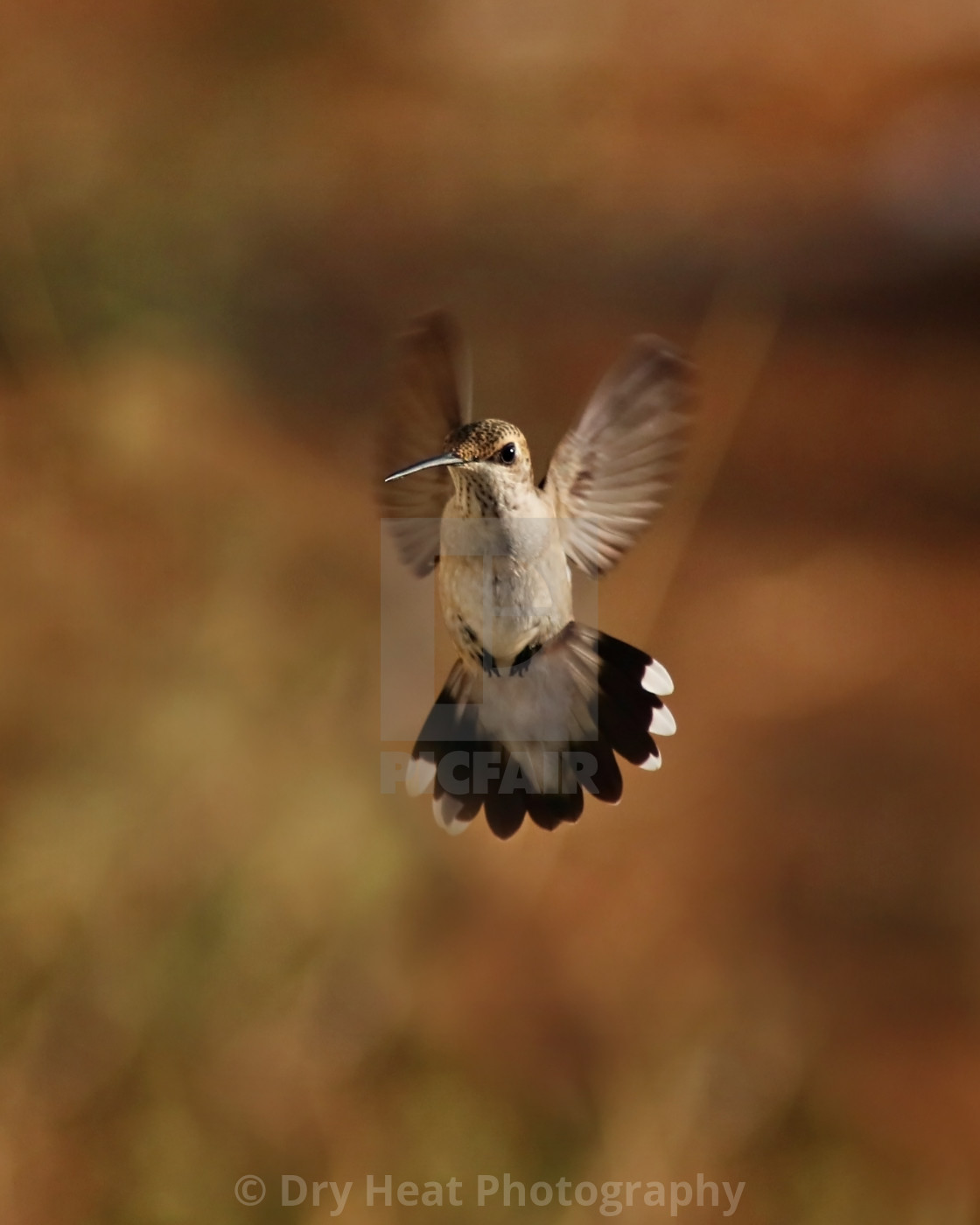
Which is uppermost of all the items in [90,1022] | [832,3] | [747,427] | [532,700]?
→ [832,3]

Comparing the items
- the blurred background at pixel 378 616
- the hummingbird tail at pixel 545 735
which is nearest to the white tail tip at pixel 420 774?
the hummingbird tail at pixel 545 735

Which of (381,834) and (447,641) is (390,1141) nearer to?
(381,834)

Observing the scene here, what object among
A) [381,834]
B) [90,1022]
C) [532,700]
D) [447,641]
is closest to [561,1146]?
[381,834]

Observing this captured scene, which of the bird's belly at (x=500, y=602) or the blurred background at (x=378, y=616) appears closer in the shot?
the bird's belly at (x=500, y=602)

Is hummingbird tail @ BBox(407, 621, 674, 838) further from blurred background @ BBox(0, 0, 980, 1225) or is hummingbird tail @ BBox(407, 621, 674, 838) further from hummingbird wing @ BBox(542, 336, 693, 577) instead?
blurred background @ BBox(0, 0, 980, 1225)

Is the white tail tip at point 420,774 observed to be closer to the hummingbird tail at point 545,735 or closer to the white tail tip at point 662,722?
the hummingbird tail at point 545,735

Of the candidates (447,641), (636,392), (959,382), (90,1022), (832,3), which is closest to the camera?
(636,392)

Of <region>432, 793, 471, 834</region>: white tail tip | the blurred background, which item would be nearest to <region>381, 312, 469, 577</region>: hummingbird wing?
<region>432, 793, 471, 834</region>: white tail tip
